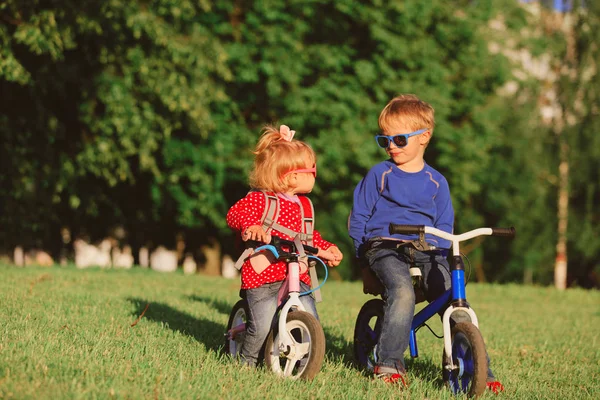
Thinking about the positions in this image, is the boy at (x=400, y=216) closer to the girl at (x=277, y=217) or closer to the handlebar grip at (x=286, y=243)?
the girl at (x=277, y=217)

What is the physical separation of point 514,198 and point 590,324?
18.2 meters

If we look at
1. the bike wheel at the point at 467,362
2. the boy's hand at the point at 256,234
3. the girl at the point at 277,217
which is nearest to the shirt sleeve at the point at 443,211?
the girl at the point at 277,217

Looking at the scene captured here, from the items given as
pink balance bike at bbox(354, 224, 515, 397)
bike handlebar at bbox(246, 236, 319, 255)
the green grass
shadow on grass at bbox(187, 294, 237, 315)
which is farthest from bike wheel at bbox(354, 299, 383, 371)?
shadow on grass at bbox(187, 294, 237, 315)

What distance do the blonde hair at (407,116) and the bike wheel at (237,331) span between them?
1.65 metres

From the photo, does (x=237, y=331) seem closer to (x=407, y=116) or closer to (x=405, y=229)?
(x=405, y=229)

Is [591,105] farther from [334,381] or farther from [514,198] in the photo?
[334,381]

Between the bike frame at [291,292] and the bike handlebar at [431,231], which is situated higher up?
the bike handlebar at [431,231]

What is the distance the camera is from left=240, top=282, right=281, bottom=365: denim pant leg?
5641 millimetres

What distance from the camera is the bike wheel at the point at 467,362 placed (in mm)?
4796

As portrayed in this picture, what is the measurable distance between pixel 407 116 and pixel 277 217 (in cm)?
119

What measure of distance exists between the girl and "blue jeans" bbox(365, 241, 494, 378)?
319 millimetres

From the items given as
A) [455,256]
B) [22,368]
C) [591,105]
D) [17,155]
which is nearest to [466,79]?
[591,105]

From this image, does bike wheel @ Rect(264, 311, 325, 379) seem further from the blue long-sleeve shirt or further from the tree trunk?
the tree trunk

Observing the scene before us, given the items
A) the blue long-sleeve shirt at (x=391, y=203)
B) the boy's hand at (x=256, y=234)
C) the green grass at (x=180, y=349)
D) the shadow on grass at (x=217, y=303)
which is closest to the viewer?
the green grass at (x=180, y=349)
